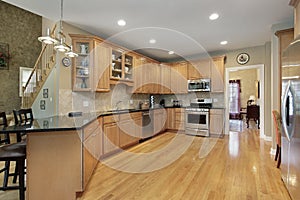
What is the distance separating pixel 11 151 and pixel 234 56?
19.1 feet

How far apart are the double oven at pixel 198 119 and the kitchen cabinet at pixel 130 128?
6.07 feet

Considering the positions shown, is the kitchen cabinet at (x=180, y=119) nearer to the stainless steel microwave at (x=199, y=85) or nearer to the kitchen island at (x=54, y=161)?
the stainless steel microwave at (x=199, y=85)

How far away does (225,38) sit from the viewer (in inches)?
175

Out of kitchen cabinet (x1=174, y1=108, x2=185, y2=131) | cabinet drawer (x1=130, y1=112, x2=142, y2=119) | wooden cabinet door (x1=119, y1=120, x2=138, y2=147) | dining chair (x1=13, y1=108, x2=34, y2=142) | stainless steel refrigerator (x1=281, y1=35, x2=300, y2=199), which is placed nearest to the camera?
stainless steel refrigerator (x1=281, y1=35, x2=300, y2=199)

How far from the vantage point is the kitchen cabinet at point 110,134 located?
3322 mm

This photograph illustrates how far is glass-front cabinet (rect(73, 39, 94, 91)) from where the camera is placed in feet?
11.9

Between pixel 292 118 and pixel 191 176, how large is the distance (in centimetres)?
154

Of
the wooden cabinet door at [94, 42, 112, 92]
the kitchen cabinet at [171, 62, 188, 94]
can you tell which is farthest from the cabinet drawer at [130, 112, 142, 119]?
the kitchen cabinet at [171, 62, 188, 94]

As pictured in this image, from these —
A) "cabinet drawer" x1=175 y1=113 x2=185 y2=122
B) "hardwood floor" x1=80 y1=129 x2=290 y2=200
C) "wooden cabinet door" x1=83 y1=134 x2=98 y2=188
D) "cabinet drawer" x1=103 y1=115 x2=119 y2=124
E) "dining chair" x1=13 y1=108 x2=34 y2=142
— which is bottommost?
"hardwood floor" x1=80 y1=129 x2=290 y2=200

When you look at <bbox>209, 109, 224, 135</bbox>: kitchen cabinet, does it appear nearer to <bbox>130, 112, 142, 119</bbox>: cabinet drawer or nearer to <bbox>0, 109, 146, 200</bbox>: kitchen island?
<bbox>130, 112, 142, 119</bbox>: cabinet drawer

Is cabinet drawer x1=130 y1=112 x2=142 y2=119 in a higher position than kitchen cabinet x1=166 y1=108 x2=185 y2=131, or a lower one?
higher

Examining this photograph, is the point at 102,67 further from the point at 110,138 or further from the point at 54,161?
the point at 54,161

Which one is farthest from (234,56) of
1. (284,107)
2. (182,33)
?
(284,107)

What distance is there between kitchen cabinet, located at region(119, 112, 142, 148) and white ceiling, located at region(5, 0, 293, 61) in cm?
199
